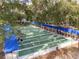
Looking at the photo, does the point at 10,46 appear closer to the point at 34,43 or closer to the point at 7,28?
Result: the point at 34,43

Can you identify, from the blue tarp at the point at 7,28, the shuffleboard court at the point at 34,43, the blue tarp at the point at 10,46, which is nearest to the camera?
the blue tarp at the point at 7,28

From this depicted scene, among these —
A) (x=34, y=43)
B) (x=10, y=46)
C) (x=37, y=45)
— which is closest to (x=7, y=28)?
(x=10, y=46)

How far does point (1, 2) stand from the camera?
4590 mm

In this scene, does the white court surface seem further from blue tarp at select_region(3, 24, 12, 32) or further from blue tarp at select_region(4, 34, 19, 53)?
blue tarp at select_region(3, 24, 12, 32)

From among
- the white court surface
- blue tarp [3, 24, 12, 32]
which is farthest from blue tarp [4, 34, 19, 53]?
blue tarp [3, 24, 12, 32]

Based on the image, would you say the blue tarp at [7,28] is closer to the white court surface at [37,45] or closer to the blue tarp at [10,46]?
the white court surface at [37,45]

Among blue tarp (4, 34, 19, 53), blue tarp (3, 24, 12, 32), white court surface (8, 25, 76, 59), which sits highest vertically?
blue tarp (3, 24, 12, 32)

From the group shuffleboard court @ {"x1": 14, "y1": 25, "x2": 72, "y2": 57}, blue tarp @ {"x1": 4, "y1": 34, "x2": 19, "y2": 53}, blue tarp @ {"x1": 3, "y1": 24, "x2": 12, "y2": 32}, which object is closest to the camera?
blue tarp @ {"x1": 3, "y1": 24, "x2": 12, "y2": 32}

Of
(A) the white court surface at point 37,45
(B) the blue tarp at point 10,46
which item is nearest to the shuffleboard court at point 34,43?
(A) the white court surface at point 37,45

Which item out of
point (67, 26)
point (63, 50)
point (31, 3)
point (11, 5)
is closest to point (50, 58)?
point (63, 50)

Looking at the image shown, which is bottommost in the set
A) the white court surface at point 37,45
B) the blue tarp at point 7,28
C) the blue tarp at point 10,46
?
the white court surface at point 37,45

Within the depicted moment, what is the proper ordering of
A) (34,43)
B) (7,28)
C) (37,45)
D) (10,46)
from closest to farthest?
1. (7,28)
2. (10,46)
3. (37,45)
4. (34,43)

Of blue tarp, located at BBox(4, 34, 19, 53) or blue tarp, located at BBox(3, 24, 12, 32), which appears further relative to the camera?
blue tarp, located at BBox(4, 34, 19, 53)

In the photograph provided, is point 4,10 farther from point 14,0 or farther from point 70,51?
point 70,51
